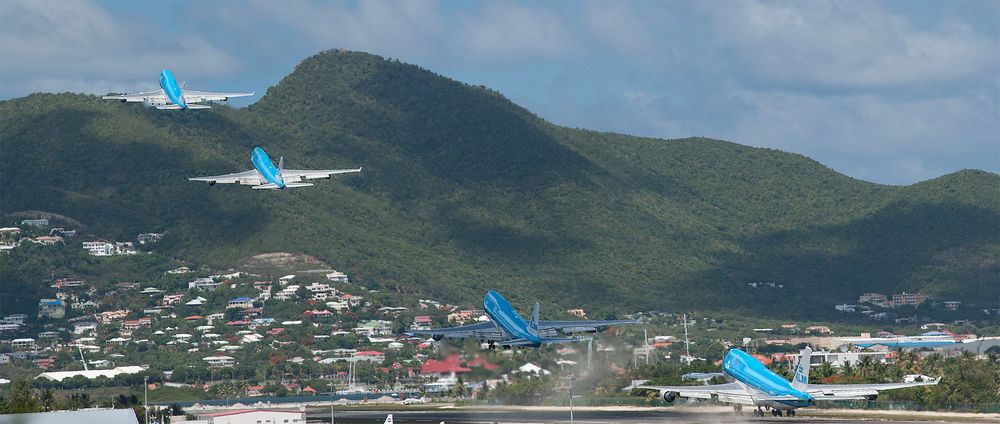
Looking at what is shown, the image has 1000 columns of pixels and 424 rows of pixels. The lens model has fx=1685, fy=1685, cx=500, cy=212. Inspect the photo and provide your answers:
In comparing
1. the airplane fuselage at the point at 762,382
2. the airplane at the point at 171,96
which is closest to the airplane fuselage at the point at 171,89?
the airplane at the point at 171,96

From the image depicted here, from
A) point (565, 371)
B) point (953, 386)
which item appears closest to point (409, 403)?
point (565, 371)

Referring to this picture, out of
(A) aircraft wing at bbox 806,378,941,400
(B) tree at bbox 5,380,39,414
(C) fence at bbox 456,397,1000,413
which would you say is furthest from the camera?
(C) fence at bbox 456,397,1000,413

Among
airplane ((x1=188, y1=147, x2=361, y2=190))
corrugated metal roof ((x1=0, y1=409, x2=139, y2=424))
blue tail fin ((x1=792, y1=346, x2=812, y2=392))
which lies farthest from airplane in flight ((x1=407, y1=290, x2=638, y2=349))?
corrugated metal roof ((x1=0, y1=409, x2=139, y2=424))

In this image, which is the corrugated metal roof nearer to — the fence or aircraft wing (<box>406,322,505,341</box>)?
aircraft wing (<box>406,322,505,341</box>)

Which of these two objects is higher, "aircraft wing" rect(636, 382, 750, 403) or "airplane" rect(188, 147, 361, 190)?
"airplane" rect(188, 147, 361, 190)

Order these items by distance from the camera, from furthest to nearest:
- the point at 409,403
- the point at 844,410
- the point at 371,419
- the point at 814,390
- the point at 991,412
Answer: the point at 409,403
the point at 371,419
the point at 844,410
the point at 991,412
the point at 814,390

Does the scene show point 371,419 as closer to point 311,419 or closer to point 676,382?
point 311,419
